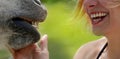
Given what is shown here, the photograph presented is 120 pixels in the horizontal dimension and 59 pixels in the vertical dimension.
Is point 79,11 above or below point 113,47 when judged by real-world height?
above

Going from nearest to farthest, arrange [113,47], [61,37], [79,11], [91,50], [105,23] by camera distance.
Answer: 1. [105,23]
2. [113,47]
3. [79,11]
4. [91,50]
5. [61,37]

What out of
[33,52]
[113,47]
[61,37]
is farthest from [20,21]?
[61,37]

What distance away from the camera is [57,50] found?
496 centimetres

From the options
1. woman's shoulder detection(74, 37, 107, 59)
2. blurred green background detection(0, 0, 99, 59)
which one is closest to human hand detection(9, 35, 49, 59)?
woman's shoulder detection(74, 37, 107, 59)

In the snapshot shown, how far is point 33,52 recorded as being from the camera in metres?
1.63

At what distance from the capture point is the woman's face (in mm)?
1776

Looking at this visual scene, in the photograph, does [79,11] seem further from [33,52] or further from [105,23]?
[33,52]

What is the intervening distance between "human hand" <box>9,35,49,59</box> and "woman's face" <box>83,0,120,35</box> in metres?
0.27

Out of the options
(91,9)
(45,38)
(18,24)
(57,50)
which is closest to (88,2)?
(91,9)

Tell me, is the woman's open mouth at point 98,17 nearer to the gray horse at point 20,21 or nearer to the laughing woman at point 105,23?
the laughing woman at point 105,23

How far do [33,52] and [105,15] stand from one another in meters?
0.41

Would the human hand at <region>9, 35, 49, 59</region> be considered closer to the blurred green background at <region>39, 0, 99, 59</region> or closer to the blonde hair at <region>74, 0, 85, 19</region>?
the blonde hair at <region>74, 0, 85, 19</region>

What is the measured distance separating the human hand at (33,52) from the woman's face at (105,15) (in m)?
0.27

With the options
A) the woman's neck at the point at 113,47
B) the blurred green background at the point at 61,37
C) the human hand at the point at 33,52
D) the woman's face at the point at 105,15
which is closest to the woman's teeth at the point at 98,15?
the woman's face at the point at 105,15
